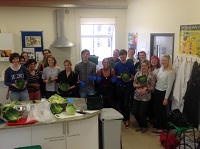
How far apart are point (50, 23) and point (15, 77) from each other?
2774 mm

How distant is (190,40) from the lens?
3846mm

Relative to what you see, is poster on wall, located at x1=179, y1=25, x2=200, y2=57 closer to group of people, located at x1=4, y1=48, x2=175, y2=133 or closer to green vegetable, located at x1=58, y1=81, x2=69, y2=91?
group of people, located at x1=4, y1=48, x2=175, y2=133

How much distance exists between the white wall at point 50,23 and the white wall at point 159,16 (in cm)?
41

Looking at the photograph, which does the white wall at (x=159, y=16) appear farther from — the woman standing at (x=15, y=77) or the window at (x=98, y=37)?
the woman standing at (x=15, y=77)

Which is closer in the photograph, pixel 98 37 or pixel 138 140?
pixel 138 140

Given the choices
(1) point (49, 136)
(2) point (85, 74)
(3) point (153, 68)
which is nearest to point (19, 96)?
(2) point (85, 74)

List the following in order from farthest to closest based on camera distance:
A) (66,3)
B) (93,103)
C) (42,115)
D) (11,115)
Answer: (66,3)
(93,103)
(42,115)
(11,115)

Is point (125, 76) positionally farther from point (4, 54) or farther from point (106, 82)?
point (4, 54)

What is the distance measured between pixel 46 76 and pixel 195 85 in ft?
8.10

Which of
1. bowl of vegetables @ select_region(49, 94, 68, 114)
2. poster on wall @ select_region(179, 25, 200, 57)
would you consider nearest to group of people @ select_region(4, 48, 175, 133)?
poster on wall @ select_region(179, 25, 200, 57)

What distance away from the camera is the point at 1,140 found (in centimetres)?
256

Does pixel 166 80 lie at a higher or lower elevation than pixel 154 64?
lower

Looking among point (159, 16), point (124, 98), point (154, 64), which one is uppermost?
point (159, 16)

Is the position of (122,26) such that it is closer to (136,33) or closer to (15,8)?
(136,33)
